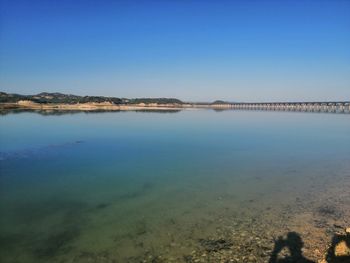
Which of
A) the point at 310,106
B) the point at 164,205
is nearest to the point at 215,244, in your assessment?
the point at 164,205

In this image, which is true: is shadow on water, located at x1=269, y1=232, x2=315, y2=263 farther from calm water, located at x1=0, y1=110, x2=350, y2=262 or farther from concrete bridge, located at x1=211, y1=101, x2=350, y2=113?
concrete bridge, located at x1=211, y1=101, x2=350, y2=113

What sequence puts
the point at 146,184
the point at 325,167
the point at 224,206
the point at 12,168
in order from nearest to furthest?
the point at 224,206, the point at 146,184, the point at 12,168, the point at 325,167

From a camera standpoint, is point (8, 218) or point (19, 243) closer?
point (19, 243)

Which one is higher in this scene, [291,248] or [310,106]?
[310,106]

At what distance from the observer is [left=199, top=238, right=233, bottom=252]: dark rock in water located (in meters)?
8.45

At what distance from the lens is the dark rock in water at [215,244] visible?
27.7ft

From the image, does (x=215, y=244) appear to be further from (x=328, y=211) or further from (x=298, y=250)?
(x=328, y=211)

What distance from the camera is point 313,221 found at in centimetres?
1046

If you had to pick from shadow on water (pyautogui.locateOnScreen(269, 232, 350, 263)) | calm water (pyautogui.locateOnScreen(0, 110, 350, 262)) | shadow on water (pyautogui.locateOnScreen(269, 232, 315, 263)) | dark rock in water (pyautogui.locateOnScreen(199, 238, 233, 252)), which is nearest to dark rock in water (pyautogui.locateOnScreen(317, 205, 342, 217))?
calm water (pyautogui.locateOnScreen(0, 110, 350, 262))

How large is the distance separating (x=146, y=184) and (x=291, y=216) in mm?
6693

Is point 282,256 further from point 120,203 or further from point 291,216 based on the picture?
point 120,203

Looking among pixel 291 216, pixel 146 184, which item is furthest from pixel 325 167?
pixel 146 184

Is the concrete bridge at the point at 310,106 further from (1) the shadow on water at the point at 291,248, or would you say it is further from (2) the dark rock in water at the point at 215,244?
(2) the dark rock in water at the point at 215,244

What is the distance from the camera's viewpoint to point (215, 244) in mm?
8688
